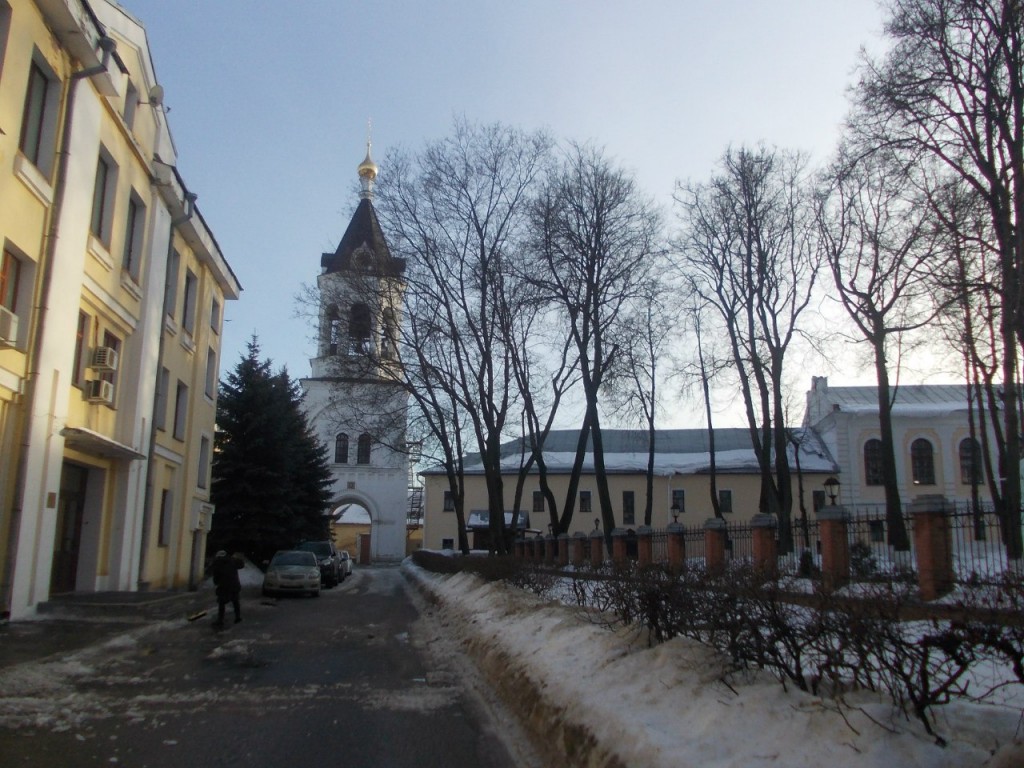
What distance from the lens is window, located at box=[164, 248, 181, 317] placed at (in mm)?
23500

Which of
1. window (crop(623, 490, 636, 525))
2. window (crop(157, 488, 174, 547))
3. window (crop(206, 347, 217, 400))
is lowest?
window (crop(157, 488, 174, 547))

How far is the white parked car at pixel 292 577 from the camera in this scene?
89.5 ft

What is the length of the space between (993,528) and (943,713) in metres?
9.87

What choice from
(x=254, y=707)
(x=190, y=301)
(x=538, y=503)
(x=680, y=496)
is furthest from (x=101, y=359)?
(x=680, y=496)

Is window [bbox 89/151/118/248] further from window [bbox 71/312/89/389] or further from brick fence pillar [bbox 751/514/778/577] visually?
brick fence pillar [bbox 751/514/778/577]

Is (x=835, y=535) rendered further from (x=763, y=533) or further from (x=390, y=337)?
(x=390, y=337)

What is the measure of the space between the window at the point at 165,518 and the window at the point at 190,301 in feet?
16.3

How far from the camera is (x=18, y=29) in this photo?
13.5 metres

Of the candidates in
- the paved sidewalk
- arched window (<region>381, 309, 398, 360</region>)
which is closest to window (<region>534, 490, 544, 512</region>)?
arched window (<region>381, 309, 398, 360</region>)

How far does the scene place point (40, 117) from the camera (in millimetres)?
15062

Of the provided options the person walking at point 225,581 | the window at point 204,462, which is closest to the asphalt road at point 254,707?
the person walking at point 225,581

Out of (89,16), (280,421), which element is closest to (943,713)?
(89,16)

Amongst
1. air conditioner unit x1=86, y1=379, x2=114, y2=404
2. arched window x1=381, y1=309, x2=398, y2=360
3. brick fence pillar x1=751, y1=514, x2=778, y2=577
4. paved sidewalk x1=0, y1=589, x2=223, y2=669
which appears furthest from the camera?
arched window x1=381, y1=309, x2=398, y2=360

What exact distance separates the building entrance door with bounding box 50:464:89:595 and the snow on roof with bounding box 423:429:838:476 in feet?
130
